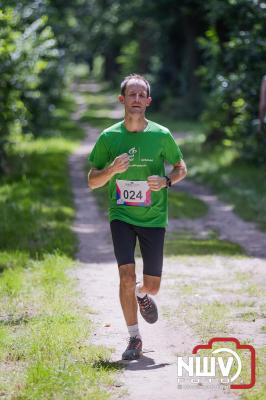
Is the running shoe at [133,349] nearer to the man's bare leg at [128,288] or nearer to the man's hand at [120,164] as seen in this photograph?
the man's bare leg at [128,288]

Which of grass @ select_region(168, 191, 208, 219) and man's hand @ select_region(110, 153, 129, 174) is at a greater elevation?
man's hand @ select_region(110, 153, 129, 174)

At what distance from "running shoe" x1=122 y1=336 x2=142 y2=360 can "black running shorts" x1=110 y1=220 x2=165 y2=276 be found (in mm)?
513

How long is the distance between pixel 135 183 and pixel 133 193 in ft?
0.24

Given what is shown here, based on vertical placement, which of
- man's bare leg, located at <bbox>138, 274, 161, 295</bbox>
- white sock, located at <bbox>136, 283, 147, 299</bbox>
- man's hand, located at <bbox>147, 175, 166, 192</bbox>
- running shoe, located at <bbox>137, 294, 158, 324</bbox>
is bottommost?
running shoe, located at <bbox>137, 294, 158, 324</bbox>

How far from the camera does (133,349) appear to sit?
632 cm

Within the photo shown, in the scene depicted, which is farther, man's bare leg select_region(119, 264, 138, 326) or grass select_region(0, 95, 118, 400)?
man's bare leg select_region(119, 264, 138, 326)

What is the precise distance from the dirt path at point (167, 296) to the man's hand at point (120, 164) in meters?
1.39

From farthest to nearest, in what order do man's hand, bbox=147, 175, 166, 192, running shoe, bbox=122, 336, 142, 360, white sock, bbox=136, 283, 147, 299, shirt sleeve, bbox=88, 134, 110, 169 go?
white sock, bbox=136, 283, 147, 299
shirt sleeve, bbox=88, 134, 110, 169
running shoe, bbox=122, 336, 142, 360
man's hand, bbox=147, 175, 166, 192

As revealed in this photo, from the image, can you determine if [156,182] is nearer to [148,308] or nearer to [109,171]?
[109,171]

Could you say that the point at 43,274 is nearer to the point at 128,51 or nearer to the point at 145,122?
the point at 145,122

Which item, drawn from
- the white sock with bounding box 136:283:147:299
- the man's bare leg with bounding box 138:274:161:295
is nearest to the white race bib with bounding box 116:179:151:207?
the man's bare leg with bounding box 138:274:161:295

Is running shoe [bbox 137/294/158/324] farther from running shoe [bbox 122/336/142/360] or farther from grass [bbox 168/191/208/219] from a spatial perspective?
grass [bbox 168/191/208/219]

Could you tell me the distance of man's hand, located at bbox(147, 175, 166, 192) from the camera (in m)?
6.19

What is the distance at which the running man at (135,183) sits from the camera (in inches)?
248
